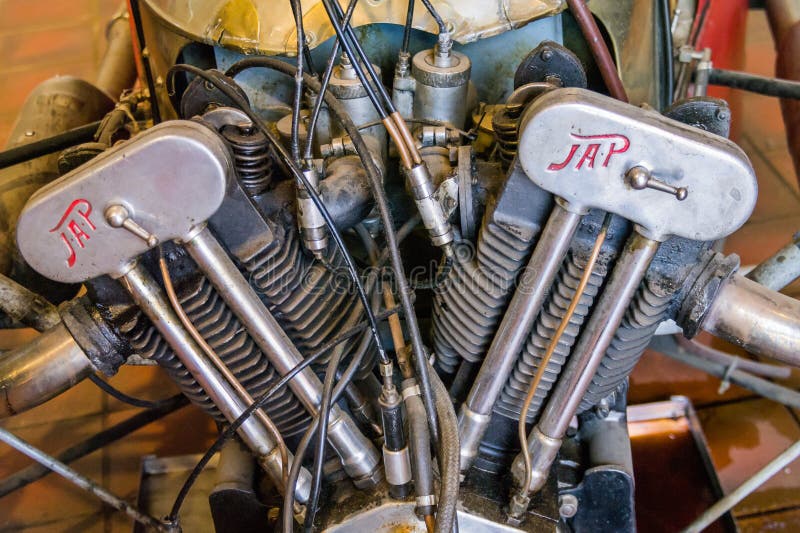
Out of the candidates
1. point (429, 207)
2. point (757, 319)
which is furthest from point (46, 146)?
point (757, 319)

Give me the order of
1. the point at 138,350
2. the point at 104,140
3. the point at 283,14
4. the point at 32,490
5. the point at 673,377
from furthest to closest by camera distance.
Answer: the point at 673,377, the point at 32,490, the point at 104,140, the point at 283,14, the point at 138,350

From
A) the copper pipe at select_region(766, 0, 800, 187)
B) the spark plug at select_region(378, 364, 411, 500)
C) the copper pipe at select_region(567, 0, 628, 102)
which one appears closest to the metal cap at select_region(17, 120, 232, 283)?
the spark plug at select_region(378, 364, 411, 500)

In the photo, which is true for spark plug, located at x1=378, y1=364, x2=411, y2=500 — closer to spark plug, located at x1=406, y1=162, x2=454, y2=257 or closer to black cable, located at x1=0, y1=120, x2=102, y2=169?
spark plug, located at x1=406, y1=162, x2=454, y2=257

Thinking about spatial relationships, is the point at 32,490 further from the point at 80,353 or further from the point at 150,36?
the point at 150,36

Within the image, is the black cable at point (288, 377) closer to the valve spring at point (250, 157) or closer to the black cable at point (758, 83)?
the valve spring at point (250, 157)

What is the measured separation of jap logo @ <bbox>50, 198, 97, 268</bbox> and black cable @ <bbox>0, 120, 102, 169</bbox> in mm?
606

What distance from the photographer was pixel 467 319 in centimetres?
108

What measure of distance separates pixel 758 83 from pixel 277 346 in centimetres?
122

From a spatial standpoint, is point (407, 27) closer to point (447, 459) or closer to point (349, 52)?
point (349, 52)

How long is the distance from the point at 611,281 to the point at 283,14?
63cm

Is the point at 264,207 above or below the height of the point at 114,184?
below

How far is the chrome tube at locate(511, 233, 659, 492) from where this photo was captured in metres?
0.94

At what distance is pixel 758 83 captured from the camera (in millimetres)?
1632

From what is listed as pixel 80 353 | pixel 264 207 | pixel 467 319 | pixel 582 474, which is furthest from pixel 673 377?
pixel 80 353
